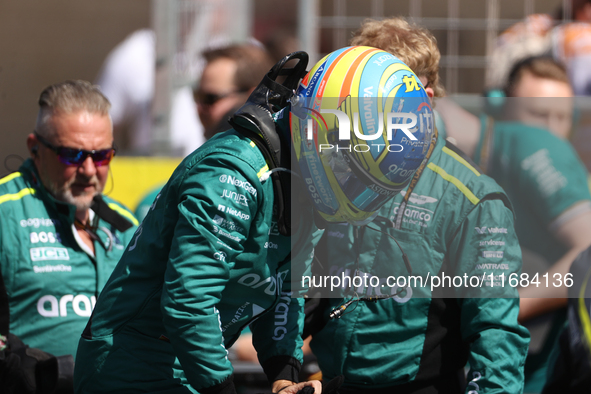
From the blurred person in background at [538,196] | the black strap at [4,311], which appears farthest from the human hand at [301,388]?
the blurred person in background at [538,196]

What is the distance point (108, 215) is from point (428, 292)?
170 centimetres

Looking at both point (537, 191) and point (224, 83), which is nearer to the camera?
point (537, 191)

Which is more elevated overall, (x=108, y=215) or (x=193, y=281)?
(x=193, y=281)

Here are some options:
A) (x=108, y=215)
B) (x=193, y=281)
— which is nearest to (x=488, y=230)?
(x=193, y=281)

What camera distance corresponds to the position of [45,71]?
8.65 meters

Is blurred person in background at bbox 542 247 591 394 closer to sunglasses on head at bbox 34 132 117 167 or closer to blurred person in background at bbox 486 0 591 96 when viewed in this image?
sunglasses on head at bbox 34 132 117 167

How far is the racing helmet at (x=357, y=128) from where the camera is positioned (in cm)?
193

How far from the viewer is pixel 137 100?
6.48 metres

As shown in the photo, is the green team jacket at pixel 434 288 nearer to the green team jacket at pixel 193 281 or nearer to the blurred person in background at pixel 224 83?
the green team jacket at pixel 193 281

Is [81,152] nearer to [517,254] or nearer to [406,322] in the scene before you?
[406,322]

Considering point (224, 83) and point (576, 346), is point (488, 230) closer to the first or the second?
point (576, 346)

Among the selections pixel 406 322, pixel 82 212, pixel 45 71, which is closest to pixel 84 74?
pixel 45 71

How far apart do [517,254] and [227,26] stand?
183 inches

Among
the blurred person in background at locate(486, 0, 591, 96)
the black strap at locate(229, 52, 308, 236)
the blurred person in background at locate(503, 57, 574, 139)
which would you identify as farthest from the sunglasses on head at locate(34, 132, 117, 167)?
the blurred person in background at locate(486, 0, 591, 96)
